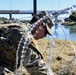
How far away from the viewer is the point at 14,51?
4023 mm

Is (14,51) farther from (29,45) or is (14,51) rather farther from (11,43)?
(29,45)

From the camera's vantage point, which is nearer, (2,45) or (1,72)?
(2,45)

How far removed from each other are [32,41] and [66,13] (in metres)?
0.53

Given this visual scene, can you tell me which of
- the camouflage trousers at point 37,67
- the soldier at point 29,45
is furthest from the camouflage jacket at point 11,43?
the camouflage trousers at point 37,67

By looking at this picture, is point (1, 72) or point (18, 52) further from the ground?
point (18, 52)

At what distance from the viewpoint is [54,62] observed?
7926mm

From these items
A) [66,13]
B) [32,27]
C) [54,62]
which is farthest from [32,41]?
[54,62]

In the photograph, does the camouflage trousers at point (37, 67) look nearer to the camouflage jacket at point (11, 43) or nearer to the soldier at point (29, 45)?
the soldier at point (29, 45)

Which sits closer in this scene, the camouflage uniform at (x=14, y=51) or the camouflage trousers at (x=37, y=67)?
the camouflage uniform at (x=14, y=51)

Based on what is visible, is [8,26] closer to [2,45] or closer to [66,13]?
[2,45]

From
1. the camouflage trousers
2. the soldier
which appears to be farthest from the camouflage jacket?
the camouflage trousers

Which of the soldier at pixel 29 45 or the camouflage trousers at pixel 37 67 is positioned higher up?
the soldier at pixel 29 45

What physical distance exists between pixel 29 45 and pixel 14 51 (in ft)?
0.70

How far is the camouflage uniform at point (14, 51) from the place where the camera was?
3926 millimetres
